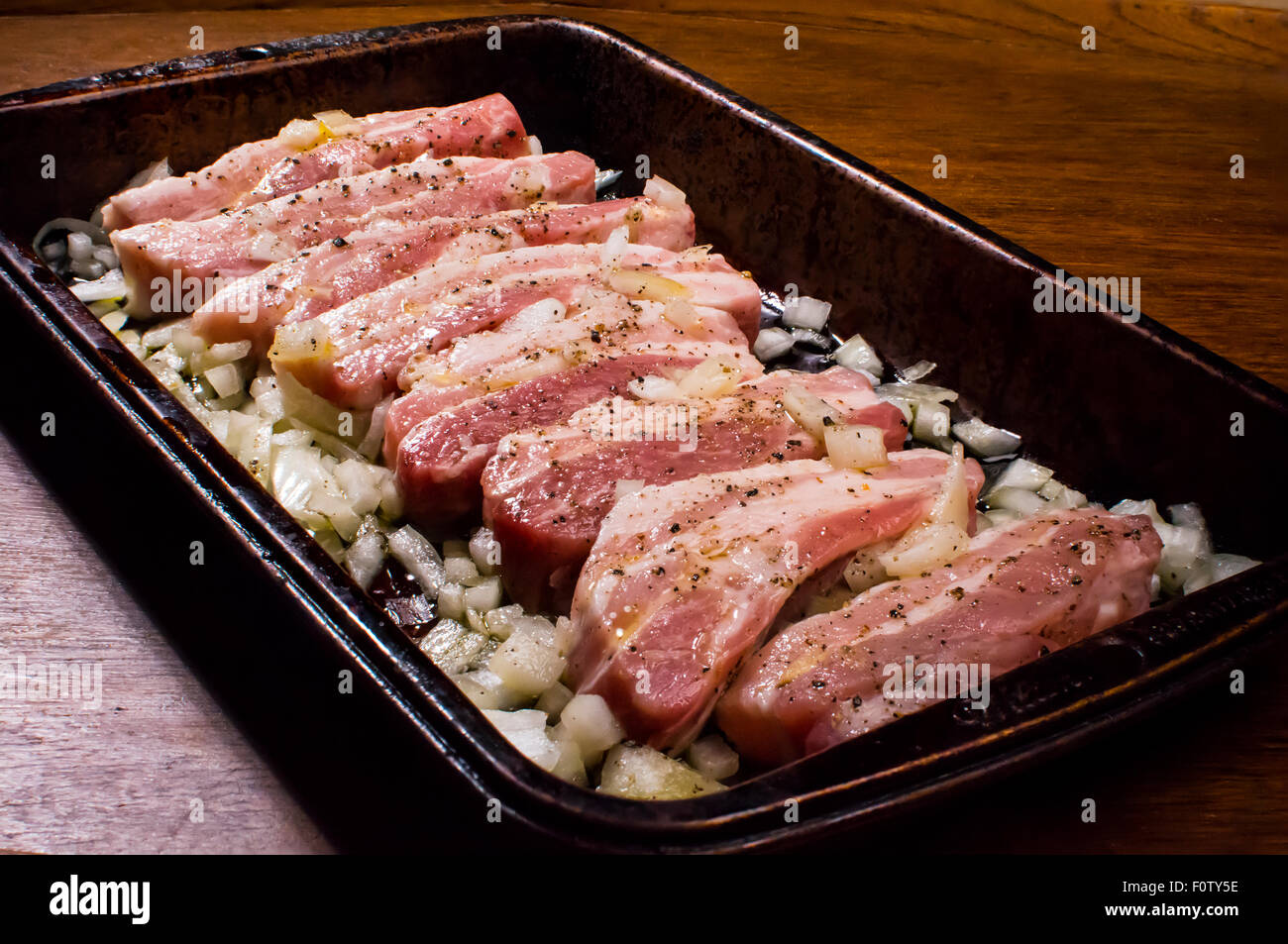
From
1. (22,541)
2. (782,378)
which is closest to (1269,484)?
(782,378)

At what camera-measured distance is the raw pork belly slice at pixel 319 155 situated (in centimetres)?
313

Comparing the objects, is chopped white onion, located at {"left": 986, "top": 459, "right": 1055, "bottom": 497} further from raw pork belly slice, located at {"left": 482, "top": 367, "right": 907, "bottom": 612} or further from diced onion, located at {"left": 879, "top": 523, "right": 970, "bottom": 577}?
diced onion, located at {"left": 879, "top": 523, "right": 970, "bottom": 577}

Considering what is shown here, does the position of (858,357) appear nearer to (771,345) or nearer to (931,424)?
(771,345)

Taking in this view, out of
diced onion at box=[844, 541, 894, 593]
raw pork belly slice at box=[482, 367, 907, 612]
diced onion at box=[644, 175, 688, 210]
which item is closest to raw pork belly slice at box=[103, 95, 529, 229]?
diced onion at box=[644, 175, 688, 210]

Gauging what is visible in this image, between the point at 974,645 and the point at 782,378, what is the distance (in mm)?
989

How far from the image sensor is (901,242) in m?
3.08

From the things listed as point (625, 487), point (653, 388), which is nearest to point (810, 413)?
point (653, 388)

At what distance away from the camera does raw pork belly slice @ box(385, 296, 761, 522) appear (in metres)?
2.45

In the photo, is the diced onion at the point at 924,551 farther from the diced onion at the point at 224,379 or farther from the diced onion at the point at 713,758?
the diced onion at the point at 224,379

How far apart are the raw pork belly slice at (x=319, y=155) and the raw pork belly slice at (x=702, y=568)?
1776 millimetres

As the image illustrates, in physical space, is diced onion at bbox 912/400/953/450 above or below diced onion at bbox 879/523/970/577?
above

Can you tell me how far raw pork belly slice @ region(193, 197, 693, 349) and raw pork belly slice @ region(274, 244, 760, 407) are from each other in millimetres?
86

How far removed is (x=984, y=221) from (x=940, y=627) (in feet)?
7.61
